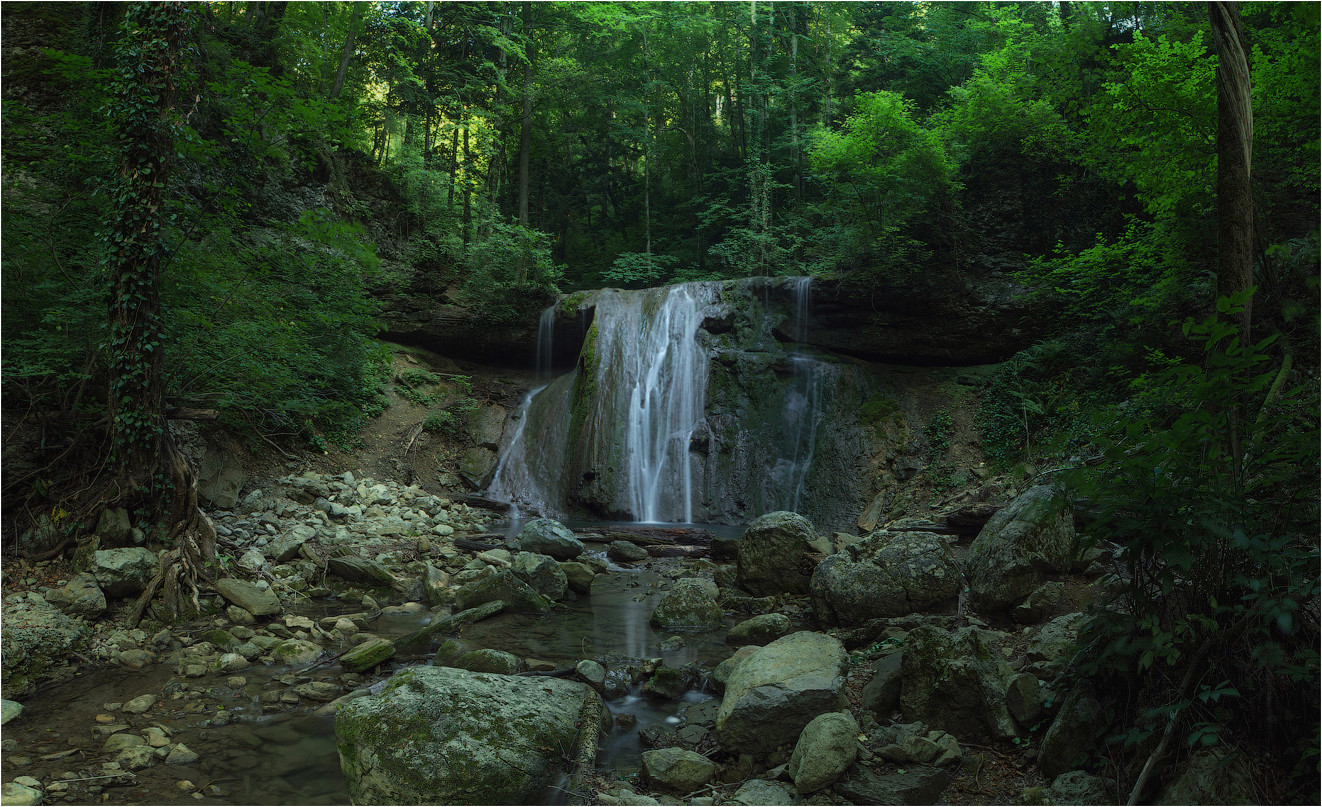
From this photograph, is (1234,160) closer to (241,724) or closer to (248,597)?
(241,724)

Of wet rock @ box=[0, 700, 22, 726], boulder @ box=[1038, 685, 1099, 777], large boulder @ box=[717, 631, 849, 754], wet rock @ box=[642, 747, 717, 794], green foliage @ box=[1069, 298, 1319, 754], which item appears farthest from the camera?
wet rock @ box=[0, 700, 22, 726]

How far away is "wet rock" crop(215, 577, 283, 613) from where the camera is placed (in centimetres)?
603

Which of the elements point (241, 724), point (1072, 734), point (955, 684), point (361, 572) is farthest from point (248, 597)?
point (1072, 734)

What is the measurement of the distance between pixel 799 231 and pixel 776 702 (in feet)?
59.4

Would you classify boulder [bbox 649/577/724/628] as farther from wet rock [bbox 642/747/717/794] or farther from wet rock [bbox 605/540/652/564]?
wet rock [bbox 642/747/717/794]

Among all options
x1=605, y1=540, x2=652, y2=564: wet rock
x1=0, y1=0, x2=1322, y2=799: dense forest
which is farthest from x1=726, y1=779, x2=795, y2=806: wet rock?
x1=605, y1=540, x2=652, y2=564: wet rock

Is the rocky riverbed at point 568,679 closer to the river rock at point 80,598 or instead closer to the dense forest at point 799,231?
the river rock at point 80,598

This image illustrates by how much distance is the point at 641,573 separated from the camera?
8.92 m

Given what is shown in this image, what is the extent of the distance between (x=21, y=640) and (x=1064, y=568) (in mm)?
7922

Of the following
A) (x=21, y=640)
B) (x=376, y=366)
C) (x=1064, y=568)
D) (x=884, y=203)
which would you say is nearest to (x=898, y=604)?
(x=1064, y=568)

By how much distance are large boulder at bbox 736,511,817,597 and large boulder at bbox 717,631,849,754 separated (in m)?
Result: 3.10

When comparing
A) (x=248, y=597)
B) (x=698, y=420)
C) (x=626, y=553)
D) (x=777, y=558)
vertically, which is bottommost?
(x=626, y=553)

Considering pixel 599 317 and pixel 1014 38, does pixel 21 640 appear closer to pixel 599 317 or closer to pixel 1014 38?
pixel 599 317

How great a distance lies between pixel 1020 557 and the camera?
506 cm
